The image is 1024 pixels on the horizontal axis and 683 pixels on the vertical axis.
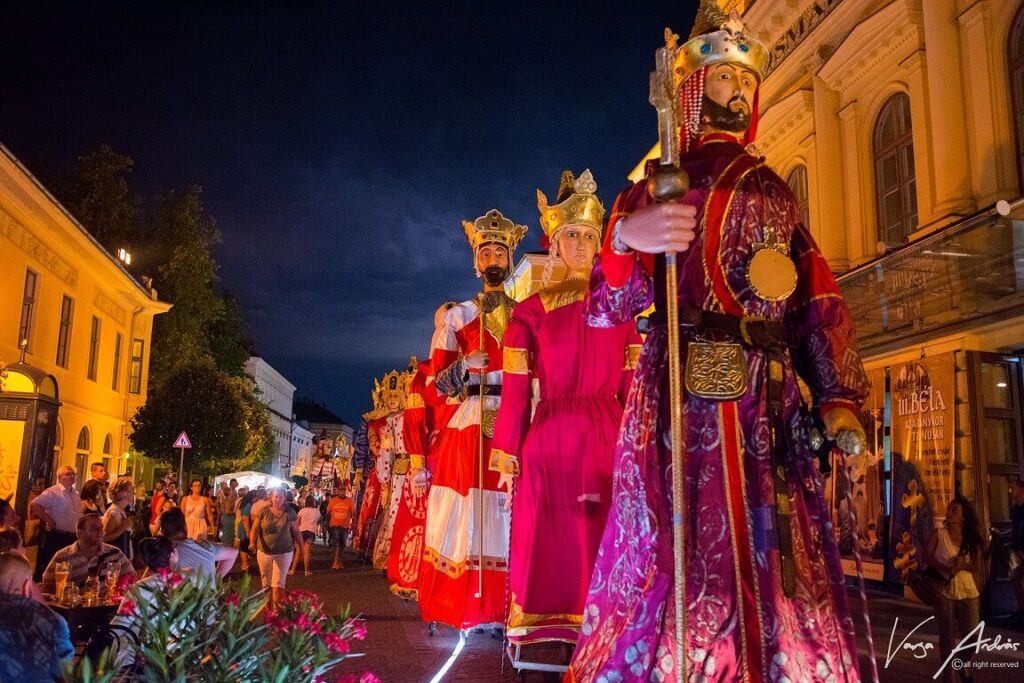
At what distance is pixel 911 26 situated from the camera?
14125mm

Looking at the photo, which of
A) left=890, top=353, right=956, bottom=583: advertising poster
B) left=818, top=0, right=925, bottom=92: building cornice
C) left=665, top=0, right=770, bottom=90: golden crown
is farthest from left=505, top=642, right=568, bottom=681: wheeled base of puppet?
left=818, top=0, right=925, bottom=92: building cornice

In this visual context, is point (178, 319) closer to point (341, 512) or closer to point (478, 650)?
point (341, 512)

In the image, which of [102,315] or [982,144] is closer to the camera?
[982,144]

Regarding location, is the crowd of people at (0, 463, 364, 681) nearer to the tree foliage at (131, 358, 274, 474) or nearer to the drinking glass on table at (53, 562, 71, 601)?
the drinking glass on table at (53, 562, 71, 601)

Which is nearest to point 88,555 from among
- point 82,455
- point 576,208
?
point 576,208

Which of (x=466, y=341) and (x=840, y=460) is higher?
(x=466, y=341)

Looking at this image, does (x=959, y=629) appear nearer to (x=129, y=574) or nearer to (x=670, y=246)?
(x=670, y=246)

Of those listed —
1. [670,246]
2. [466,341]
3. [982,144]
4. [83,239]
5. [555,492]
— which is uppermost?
[83,239]

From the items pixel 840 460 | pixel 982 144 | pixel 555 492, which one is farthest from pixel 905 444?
pixel 840 460

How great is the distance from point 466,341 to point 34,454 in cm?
1146

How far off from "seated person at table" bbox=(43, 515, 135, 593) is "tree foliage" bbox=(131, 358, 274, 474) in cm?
2797

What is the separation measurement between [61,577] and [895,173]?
14779 mm

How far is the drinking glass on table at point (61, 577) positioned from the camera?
5.46m

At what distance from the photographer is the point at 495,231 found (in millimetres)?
7488
